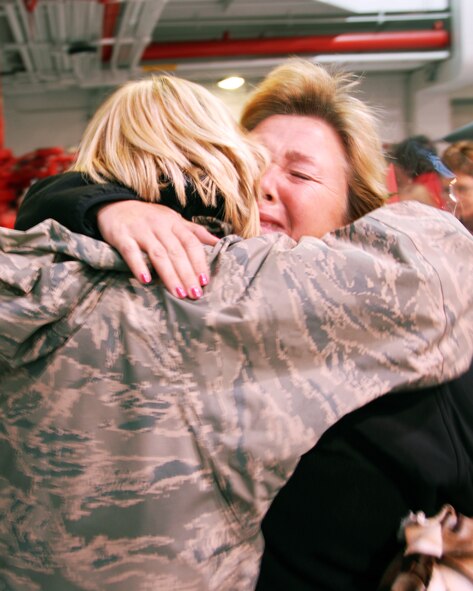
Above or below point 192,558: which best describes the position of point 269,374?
above

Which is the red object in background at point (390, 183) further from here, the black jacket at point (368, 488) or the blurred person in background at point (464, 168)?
the black jacket at point (368, 488)

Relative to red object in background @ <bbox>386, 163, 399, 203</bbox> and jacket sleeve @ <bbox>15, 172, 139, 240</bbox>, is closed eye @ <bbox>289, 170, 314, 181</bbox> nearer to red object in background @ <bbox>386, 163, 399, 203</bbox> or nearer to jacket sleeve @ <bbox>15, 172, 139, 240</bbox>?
red object in background @ <bbox>386, 163, 399, 203</bbox>

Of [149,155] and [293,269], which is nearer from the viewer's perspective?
[293,269]

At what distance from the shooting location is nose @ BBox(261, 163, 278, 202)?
4.37ft

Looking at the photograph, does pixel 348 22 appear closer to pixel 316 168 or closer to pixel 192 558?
pixel 316 168

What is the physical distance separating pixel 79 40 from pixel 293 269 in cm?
435

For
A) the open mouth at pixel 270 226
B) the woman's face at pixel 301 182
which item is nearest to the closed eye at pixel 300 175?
the woman's face at pixel 301 182

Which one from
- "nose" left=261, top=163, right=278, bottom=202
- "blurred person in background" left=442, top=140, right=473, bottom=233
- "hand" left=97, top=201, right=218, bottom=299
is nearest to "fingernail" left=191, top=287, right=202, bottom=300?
"hand" left=97, top=201, right=218, bottom=299

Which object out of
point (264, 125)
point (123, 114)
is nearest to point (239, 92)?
point (264, 125)

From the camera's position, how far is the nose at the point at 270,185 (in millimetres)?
1333

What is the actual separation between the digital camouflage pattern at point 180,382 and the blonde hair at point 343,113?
2.41 feet

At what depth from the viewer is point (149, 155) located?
0.90m

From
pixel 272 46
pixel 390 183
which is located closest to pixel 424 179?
pixel 390 183

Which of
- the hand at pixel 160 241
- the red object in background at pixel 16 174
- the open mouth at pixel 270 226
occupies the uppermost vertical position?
the hand at pixel 160 241
